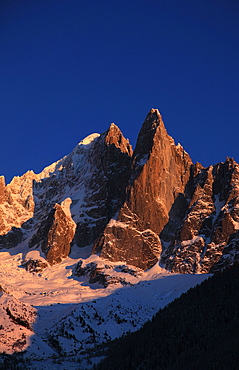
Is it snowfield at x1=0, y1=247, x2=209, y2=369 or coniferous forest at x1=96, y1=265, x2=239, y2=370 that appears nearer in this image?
coniferous forest at x1=96, y1=265, x2=239, y2=370

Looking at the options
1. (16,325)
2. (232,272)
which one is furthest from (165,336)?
(16,325)

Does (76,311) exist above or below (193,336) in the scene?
above

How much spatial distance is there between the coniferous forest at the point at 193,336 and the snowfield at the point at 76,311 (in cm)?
1100

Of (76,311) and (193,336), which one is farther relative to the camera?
(76,311)

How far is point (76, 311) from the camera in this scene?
118 metres

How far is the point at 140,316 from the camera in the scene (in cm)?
12638

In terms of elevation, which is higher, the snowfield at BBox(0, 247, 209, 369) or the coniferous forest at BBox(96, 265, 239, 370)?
the snowfield at BBox(0, 247, 209, 369)

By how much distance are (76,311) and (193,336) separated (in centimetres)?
6267

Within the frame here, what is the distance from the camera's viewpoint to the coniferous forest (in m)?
50.4

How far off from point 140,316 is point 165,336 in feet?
213

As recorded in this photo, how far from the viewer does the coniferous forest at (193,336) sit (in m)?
50.4

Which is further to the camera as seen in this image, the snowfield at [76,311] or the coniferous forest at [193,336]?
the snowfield at [76,311]

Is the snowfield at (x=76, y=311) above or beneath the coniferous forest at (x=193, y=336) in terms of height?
above

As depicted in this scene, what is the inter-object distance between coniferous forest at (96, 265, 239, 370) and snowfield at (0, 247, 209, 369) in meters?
11.0
